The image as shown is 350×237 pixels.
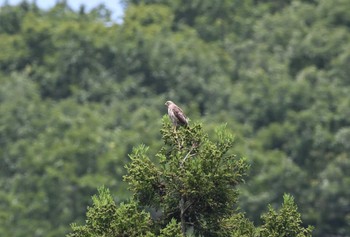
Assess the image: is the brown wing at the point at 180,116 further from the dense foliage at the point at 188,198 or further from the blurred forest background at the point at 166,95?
the blurred forest background at the point at 166,95

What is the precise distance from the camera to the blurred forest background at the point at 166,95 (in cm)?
5022

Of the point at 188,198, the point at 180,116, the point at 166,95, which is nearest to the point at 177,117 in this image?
the point at 180,116

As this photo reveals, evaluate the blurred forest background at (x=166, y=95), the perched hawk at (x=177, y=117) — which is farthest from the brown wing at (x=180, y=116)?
the blurred forest background at (x=166, y=95)

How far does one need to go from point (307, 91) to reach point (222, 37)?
60.4ft

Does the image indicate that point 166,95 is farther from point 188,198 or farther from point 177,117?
point 188,198

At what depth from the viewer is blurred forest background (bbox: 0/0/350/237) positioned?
50.2 m

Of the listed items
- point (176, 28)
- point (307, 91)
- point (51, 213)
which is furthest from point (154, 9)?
point (51, 213)

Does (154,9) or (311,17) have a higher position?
(154,9)

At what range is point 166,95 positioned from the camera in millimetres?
63938

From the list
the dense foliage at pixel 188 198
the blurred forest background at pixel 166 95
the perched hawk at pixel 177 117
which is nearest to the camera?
the dense foliage at pixel 188 198

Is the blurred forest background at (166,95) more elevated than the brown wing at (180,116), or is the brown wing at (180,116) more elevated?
the blurred forest background at (166,95)

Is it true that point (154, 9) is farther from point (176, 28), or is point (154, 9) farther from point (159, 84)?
point (159, 84)

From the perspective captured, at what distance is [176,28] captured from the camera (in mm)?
78188

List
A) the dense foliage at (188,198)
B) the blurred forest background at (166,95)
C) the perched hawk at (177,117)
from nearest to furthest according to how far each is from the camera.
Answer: the dense foliage at (188,198)
the perched hawk at (177,117)
the blurred forest background at (166,95)
